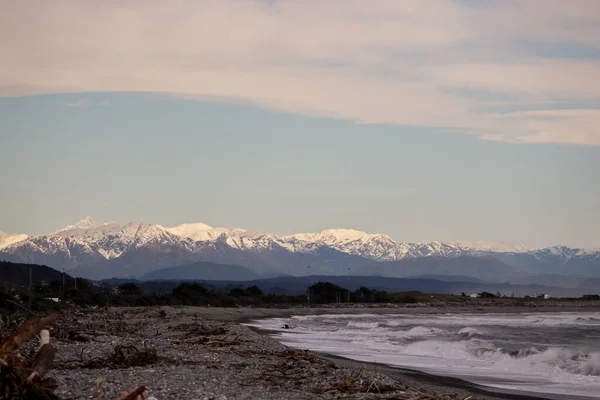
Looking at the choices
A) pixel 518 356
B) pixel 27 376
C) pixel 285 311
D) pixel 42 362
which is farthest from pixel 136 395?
pixel 285 311

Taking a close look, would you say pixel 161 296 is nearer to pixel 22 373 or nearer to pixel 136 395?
pixel 22 373

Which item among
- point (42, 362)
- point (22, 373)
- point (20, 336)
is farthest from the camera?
point (42, 362)

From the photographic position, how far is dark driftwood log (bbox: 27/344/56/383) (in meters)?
9.77

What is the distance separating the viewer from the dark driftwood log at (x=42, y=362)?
32.1 ft

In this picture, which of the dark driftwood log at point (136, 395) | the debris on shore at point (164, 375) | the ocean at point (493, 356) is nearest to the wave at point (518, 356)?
the ocean at point (493, 356)

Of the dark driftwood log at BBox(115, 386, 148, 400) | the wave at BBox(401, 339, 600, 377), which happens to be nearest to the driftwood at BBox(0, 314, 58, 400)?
the dark driftwood log at BBox(115, 386, 148, 400)

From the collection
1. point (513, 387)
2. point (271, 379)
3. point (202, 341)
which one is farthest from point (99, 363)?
point (513, 387)

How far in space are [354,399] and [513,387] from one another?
7.94 metres

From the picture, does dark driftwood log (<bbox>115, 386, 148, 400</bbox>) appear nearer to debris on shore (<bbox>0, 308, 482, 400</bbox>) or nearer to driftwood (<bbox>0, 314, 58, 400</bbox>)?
debris on shore (<bbox>0, 308, 482, 400</bbox>)

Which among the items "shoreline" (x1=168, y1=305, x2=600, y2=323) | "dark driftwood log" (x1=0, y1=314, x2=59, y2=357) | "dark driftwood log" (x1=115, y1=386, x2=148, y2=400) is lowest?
"shoreline" (x1=168, y1=305, x2=600, y2=323)

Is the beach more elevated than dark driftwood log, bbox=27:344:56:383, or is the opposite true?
dark driftwood log, bbox=27:344:56:383

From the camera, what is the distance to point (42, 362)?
1020cm

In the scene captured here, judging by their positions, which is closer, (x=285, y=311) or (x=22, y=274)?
(x=285, y=311)

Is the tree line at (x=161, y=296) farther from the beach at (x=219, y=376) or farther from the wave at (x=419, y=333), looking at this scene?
the wave at (x=419, y=333)
